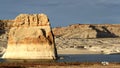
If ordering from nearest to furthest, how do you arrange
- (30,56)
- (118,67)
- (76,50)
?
(118,67) < (30,56) < (76,50)

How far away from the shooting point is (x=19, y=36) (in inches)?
4107

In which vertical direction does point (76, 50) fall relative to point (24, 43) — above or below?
below

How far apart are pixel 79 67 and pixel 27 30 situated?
45.3 meters

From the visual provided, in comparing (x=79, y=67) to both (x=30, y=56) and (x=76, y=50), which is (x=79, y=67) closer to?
(x=30, y=56)

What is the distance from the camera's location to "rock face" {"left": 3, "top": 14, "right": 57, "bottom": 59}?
101 metres

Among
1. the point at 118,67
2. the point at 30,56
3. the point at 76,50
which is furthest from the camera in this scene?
the point at 76,50

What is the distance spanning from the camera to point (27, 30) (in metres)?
104

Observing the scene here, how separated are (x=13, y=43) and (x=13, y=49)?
149cm

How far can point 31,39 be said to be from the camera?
101m

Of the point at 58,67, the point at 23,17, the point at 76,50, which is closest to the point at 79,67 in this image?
the point at 58,67

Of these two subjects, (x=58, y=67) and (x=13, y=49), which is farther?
(x=13, y=49)

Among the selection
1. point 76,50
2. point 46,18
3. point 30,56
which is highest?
point 46,18

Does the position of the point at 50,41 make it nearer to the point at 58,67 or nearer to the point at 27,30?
the point at 27,30

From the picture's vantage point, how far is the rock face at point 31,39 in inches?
3962
